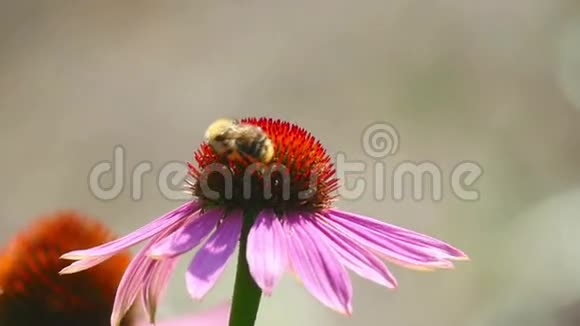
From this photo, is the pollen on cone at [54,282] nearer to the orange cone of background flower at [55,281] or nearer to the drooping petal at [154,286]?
the orange cone of background flower at [55,281]

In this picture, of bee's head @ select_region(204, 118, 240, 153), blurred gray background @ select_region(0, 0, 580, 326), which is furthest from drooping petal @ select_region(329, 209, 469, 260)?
blurred gray background @ select_region(0, 0, 580, 326)

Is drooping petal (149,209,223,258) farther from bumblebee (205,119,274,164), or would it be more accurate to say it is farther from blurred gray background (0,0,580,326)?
blurred gray background (0,0,580,326)

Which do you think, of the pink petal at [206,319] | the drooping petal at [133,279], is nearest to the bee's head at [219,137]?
the drooping petal at [133,279]

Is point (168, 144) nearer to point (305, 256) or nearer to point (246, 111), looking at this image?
point (246, 111)

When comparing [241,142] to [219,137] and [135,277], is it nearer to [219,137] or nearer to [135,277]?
[219,137]

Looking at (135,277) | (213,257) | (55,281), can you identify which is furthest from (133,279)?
(55,281)

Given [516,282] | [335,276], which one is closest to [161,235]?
[335,276]
